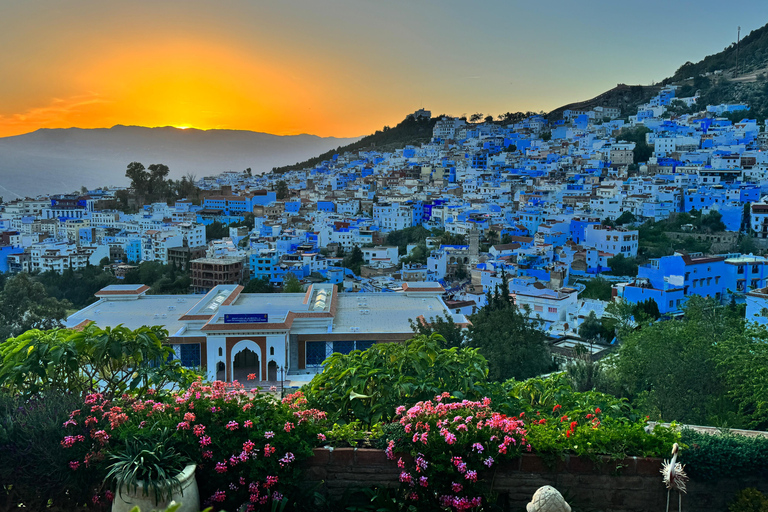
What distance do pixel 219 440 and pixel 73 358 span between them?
126 centimetres

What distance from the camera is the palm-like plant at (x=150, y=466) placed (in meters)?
2.99

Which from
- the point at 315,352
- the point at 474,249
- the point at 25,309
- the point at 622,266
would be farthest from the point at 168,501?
the point at 474,249

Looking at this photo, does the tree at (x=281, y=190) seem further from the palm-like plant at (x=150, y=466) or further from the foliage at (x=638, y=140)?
the palm-like plant at (x=150, y=466)

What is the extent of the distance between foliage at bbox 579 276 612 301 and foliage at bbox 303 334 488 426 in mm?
16975

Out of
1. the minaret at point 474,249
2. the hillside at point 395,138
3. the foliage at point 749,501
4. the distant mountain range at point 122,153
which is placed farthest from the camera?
the distant mountain range at point 122,153

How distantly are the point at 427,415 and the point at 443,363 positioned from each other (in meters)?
0.83

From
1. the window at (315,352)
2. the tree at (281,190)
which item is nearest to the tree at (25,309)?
the window at (315,352)

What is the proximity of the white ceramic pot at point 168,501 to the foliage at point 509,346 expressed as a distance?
5.72 metres

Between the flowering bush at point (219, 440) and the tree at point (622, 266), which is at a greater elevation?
the flowering bush at point (219, 440)

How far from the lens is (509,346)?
9.29 m

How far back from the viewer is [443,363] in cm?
417

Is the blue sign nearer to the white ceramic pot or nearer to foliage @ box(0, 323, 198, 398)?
foliage @ box(0, 323, 198, 398)

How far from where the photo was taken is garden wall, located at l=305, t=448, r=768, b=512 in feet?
10.8

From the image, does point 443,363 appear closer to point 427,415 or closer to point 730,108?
point 427,415
